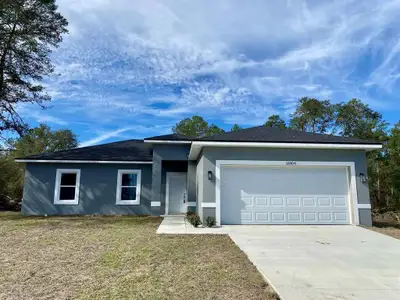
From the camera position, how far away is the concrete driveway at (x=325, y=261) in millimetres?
3807

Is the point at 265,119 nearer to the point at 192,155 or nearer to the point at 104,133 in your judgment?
the point at 104,133

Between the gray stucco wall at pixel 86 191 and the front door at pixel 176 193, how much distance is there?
44.4 inches

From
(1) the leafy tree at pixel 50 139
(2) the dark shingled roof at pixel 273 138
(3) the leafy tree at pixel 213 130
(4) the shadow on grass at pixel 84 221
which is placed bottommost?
(4) the shadow on grass at pixel 84 221

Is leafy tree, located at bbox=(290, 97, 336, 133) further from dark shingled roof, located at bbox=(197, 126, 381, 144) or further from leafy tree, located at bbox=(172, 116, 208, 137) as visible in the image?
dark shingled roof, located at bbox=(197, 126, 381, 144)

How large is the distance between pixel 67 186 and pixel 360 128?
73.9 ft

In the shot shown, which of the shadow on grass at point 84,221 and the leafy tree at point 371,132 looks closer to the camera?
the shadow on grass at point 84,221

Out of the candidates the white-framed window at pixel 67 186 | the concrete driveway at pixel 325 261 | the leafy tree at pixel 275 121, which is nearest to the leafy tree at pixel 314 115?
the leafy tree at pixel 275 121

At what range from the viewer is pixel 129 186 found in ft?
47.0

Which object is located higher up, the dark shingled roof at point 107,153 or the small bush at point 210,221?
the dark shingled roof at point 107,153

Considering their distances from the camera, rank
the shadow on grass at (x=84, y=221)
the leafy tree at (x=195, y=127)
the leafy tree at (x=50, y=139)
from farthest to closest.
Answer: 1. the leafy tree at (x=195, y=127)
2. the leafy tree at (x=50, y=139)
3. the shadow on grass at (x=84, y=221)

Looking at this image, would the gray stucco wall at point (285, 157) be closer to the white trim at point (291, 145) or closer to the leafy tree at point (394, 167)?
the white trim at point (291, 145)

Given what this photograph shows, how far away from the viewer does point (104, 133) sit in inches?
1118

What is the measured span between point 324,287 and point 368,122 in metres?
22.4

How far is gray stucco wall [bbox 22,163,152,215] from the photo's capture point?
13.8 meters
